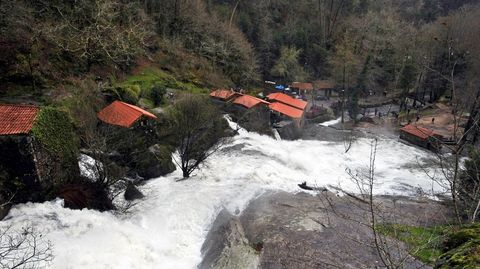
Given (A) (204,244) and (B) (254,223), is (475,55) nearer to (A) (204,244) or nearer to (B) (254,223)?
(B) (254,223)

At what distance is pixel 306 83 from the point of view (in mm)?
56812

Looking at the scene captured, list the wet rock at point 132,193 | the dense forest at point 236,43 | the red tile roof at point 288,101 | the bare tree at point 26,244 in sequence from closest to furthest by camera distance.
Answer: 1. the bare tree at point 26,244
2. the wet rock at point 132,193
3. the dense forest at point 236,43
4. the red tile roof at point 288,101

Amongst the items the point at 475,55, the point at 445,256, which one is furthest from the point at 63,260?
the point at 475,55

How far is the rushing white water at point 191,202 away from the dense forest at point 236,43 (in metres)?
9.76

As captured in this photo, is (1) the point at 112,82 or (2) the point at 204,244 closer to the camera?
(2) the point at 204,244

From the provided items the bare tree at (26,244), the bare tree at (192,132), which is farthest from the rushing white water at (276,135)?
the bare tree at (26,244)

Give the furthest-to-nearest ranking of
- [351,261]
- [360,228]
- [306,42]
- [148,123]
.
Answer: [306,42] < [148,123] < [360,228] < [351,261]

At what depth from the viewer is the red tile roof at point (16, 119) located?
1502 centimetres

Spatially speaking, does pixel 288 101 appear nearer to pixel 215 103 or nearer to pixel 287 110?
pixel 287 110

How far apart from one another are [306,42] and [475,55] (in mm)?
26209

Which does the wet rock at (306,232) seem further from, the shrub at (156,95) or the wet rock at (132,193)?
the shrub at (156,95)

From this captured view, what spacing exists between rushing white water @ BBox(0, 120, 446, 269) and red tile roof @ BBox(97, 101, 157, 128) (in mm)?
4517

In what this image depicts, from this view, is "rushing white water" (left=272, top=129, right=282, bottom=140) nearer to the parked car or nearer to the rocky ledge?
the rocky ledge

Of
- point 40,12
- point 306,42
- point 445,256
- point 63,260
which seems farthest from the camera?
point 306,42
